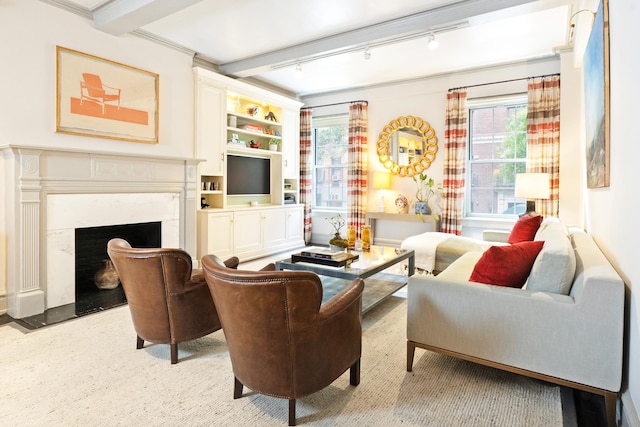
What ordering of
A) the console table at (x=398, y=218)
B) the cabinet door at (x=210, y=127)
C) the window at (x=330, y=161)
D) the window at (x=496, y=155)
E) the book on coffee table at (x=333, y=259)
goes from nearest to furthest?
the book on coffee table at (x=333, y=259)
the cabinet door at (x=210, y=127)
the window at (x=496, y=155)
the console table at (x=398, y=218)
the window at (x=330, y=161)

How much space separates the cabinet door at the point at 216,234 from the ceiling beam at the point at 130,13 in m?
2.32

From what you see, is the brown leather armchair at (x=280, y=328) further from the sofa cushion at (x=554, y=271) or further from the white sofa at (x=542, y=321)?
the sofa cushion at (x=554, y=271)

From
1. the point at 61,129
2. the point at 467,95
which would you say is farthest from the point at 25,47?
the point at 467,95

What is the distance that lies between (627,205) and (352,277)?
173 cm

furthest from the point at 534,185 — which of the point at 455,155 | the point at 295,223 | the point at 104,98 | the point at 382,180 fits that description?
the point at 104,98

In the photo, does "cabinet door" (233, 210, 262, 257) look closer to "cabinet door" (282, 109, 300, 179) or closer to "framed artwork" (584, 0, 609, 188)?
"cabinet door" (282, 109, 300, 179)

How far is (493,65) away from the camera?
518 centimetres

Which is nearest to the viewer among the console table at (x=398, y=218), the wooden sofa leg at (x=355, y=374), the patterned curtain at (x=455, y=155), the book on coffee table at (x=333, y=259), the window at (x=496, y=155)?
the wooden sofa leg at (x=355, y=374)

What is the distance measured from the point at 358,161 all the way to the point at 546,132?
110 inches

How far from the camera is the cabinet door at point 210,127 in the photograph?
495 centimetres

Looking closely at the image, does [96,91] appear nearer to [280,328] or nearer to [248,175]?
[248,175]

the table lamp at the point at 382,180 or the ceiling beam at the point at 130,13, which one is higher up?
the ceiling beam at the point at 130,13

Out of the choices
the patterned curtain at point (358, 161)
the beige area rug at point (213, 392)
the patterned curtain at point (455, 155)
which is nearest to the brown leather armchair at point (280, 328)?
the beige area rug at point (213, 392)

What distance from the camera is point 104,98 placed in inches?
154
